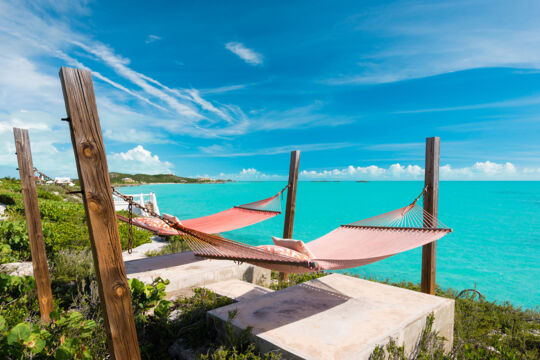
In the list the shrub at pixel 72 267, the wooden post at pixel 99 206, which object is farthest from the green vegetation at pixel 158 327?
the wooden post at pixel 99 206

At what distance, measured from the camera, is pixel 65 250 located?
419 centimetres

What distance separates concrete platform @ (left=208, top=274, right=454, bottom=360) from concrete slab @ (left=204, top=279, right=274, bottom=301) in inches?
18.1

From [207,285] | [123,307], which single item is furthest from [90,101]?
[207,285]

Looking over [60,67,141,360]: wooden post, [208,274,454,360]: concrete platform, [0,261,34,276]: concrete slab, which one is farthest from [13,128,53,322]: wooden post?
[60,67,141,360]: wooden post

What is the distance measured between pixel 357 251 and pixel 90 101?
220cm

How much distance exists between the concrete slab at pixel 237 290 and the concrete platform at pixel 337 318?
1.51 feet

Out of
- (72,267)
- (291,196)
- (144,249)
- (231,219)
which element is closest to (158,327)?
(72,267)

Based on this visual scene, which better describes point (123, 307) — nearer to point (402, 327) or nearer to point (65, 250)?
point (402, 327)

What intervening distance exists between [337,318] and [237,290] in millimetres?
1302

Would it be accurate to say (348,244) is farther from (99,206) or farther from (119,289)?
(99,206)

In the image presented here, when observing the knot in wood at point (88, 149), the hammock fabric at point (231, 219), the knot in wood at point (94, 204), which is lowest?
the hammock fabric at point (231, 219)

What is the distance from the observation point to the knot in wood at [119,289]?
4.13 ft

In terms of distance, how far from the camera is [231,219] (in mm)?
4398

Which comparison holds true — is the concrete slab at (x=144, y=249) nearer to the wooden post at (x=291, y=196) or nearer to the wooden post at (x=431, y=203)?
the wooden post at (x=291, y=196)
